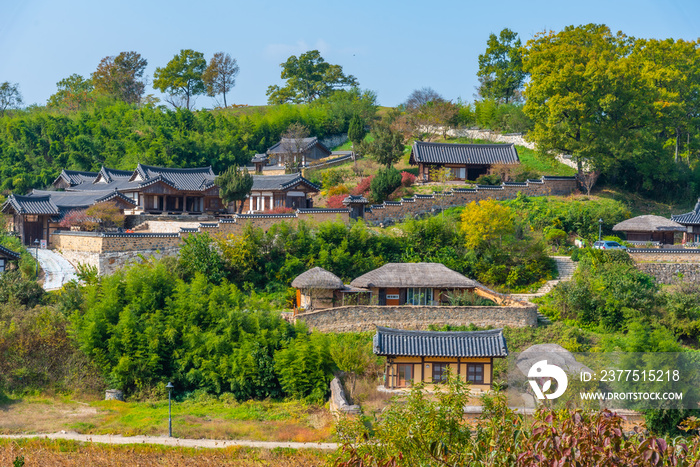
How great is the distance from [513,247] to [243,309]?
38.4ft

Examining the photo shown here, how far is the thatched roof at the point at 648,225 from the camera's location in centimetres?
2988

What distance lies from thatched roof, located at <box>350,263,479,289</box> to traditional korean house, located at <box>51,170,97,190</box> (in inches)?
981

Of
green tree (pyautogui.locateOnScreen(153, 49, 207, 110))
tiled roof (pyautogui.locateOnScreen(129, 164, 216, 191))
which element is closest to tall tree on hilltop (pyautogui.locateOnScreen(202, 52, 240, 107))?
green tree (pyautogui.locateOnScreen(153, 49, 207, 110))

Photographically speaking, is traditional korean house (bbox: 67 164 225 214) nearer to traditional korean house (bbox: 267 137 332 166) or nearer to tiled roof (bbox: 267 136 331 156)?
traditional korean house (bbox: 267 137 332 166)

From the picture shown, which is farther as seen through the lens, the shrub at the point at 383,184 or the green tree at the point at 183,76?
the green tree at the point at 183,76

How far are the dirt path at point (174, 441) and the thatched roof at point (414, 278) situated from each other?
9156mm

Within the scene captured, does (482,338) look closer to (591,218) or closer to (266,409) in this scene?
(266,409)

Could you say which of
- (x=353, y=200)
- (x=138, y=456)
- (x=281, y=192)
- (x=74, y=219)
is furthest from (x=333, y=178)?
(x=138, y=456)

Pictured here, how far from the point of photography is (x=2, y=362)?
2084 centimetres

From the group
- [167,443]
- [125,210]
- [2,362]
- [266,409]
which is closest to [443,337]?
[266,409]

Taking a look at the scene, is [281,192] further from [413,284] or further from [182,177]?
[413,284]

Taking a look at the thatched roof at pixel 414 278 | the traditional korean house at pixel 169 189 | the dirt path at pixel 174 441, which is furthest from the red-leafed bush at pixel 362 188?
the dirt path at pixel 174 441

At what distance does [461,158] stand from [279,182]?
11.5m

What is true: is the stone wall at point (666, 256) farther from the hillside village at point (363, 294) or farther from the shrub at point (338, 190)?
the shrub at point (338, 190)
